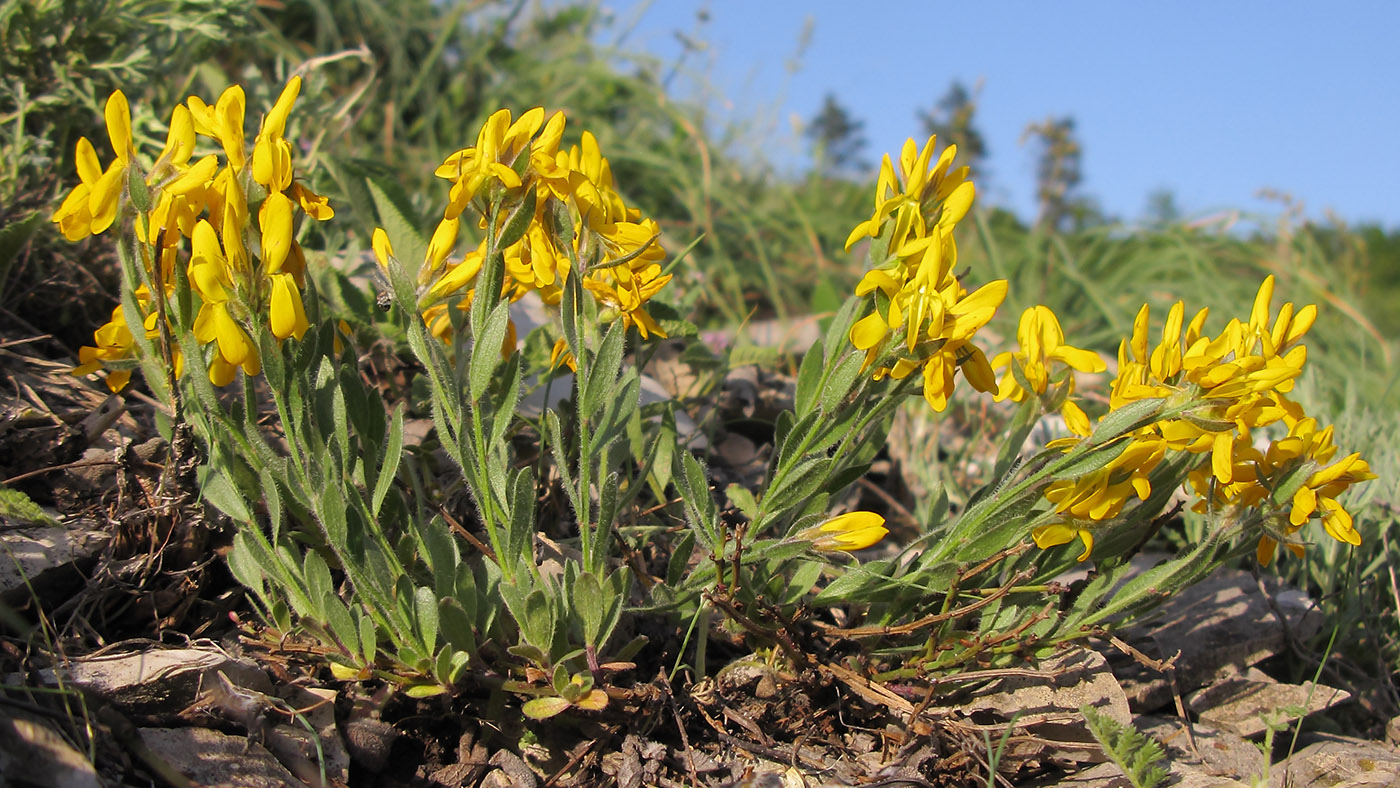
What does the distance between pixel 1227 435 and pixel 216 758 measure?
4.84 feet

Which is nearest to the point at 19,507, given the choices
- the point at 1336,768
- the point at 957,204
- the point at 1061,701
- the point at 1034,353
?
the point at 957,204

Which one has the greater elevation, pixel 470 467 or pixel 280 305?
pixel 280 305

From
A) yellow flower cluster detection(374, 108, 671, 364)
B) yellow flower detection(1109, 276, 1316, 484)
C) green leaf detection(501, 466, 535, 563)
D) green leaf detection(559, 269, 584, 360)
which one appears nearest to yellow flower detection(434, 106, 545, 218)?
yellow flower cluster detection(374, 108, 671, 364)

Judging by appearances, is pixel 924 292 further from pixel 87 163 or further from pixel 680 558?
pixel 87 163

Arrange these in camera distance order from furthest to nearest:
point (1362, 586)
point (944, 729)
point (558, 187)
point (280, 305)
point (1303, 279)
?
point (1303, 279) < point (1362, 586) < point (944, 729) < point (558, 187) < point (280, 305)

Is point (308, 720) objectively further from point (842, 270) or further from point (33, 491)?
point (842, 270)

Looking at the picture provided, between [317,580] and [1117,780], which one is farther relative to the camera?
[1117,780]

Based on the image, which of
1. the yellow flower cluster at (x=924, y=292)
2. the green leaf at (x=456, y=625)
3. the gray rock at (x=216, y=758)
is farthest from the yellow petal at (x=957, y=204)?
the gray rock at (x=216, y=758)

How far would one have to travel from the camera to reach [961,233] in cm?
657

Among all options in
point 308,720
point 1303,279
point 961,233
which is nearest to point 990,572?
point 308,720

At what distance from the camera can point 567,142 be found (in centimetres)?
472

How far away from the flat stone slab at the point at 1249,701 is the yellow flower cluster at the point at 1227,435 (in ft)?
1.88

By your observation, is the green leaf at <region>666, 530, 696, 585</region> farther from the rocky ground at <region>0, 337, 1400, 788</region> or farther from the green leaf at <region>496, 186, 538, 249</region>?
the green leaf at <region>496, 186, 538, 249</region>

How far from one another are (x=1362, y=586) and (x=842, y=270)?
291 centimetres
